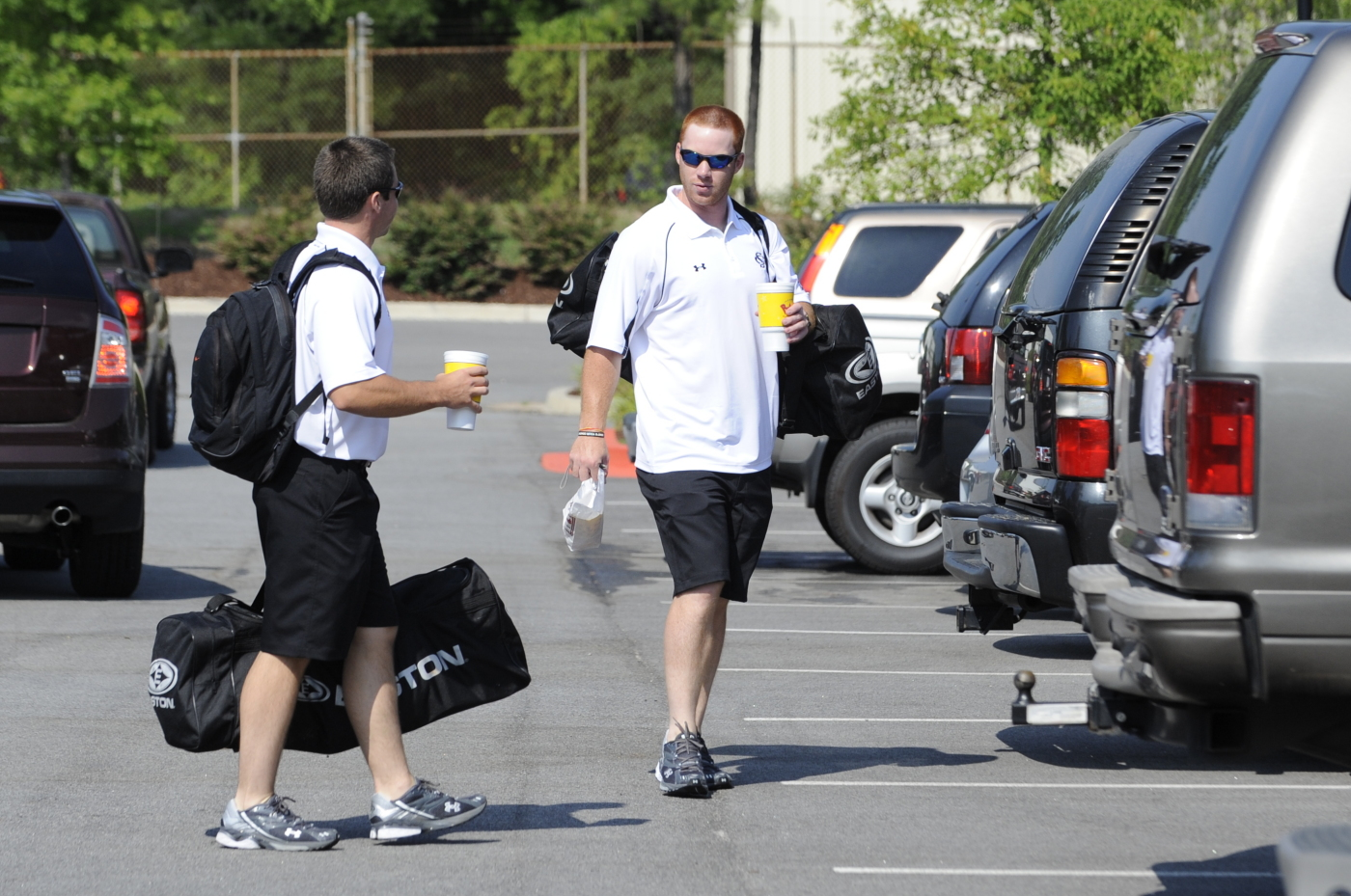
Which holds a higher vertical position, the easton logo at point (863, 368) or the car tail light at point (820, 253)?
the car tail light at point (820, 253)

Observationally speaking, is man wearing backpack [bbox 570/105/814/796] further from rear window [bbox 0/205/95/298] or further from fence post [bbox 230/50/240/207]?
fence post [bbox 230/50/240/207]

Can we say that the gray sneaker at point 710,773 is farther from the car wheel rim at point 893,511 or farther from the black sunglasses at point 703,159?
the car wheel rim at point 893,511

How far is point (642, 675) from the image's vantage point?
7.42 m

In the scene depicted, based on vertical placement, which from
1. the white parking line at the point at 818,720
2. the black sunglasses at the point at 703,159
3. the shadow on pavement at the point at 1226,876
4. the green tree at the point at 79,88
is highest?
the green tree at the point at 79,88

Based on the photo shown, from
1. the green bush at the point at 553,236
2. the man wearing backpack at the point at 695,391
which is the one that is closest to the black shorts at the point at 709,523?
the man wearing backpack at the point at 695,391

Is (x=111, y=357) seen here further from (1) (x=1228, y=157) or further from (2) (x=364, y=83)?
(2) (x=364, y=83)

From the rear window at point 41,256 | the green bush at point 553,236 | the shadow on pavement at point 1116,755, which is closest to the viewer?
the shadow on pavement at point 1116,755

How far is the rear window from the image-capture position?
872 cm

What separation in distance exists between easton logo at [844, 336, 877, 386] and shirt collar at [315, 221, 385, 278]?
165cm

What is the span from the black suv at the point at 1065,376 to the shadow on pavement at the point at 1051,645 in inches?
56.7

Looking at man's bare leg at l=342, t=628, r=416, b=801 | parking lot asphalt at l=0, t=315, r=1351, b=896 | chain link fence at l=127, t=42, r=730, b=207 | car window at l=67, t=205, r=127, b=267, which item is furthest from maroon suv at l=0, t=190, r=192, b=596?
chain link fence at l=127, t=42, r=730, b=207

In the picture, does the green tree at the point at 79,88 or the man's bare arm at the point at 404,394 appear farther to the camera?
the green tree at the point at 79,88

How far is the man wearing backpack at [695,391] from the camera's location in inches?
222

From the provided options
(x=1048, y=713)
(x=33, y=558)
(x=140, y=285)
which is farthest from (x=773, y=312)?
(x=140, y=285)
